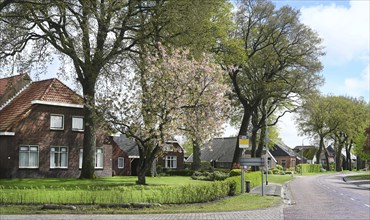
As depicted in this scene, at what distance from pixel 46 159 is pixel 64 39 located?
12.1 meters

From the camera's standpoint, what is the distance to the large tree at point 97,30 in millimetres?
27891

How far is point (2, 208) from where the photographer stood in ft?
57.3

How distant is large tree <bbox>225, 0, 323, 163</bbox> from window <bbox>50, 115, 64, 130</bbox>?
17895mm

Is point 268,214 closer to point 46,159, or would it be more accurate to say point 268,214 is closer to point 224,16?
point 46,159

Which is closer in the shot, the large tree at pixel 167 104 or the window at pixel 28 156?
the large tree at pixel 167 104

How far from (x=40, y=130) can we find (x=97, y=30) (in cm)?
1199

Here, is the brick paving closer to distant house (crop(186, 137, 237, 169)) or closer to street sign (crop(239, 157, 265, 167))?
street sign (crop(239, 157, 265, 167))

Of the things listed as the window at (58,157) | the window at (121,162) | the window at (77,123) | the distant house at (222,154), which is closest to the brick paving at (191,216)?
the window at (58,157)

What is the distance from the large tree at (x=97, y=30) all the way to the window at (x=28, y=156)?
20.3 feet

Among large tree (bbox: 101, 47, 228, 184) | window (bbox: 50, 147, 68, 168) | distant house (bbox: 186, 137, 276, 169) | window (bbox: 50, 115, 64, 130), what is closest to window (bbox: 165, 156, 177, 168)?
distant house (bbox: 186, 137, 276, 169)

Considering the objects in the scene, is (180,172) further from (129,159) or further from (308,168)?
(308,168)

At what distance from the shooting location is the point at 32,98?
3853cm

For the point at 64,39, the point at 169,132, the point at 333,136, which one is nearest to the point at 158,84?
the point at 169,132

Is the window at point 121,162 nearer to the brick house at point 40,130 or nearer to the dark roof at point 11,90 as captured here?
the brick house at point 40,130
